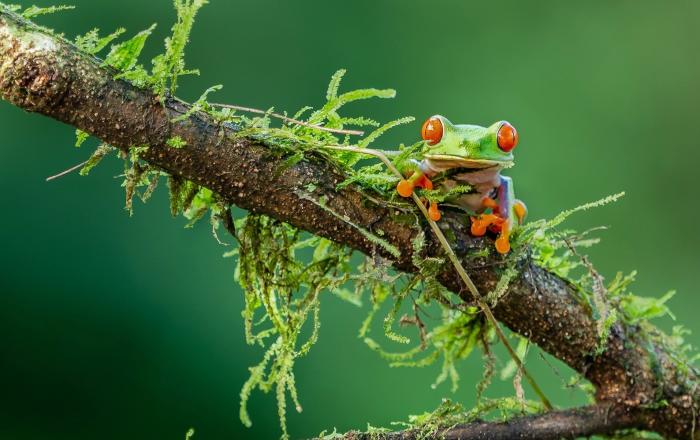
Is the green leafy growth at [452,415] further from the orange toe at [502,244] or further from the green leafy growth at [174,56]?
the green leafy growth at [174,56]

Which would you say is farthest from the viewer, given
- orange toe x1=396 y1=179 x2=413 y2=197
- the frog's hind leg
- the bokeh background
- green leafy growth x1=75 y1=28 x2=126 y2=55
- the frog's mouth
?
the bokeh background

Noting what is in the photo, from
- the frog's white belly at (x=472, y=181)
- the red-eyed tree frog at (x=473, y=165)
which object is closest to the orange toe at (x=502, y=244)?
the red-eyed tree frog at (x=473, y=165)

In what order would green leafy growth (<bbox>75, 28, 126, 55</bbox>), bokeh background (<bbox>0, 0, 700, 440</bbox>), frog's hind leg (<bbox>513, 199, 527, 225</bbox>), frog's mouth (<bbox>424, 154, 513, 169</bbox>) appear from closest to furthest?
green leafy growth (<bbox>75, 28, 126, 55</bbox>)
frog's mouth (<bbox>424, 154, 513, 169</bbox>)
frog's hind leg (<bbox>513, 199, 527, 225</bbox>)
bokeh background (<bbox>0, 0, 700, 440</bbox>)

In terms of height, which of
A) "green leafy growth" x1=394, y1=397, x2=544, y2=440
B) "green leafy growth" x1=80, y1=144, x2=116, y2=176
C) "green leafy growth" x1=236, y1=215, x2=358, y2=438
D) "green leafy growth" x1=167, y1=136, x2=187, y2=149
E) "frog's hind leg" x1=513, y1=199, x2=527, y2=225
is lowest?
"green leafy growth" x1=394, y1=397, x2=544, y2=440

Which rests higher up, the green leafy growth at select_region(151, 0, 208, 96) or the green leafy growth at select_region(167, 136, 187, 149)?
the green leafy growth at select_region(151, 0, 208, 96)

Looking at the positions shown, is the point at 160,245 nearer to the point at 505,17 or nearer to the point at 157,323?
the point at 157,323

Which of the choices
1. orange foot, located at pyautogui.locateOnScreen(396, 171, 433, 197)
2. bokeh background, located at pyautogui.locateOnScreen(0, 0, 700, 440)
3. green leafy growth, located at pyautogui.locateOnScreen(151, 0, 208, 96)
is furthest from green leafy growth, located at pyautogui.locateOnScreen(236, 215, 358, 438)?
bokeh background, located at pyautogui.locateOnScreen(0, 0, 700, 440)

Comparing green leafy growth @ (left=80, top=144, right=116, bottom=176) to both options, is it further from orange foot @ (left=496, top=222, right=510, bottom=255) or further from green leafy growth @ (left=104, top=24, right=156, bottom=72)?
orange foot @ (left=496, top=222, right=510, bottom=255)

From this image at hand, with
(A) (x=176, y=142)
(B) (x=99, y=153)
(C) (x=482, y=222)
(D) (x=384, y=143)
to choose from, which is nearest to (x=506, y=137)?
(C) (x=482, y=222)

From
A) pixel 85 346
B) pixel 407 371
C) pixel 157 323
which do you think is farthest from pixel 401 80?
pixel 85 346

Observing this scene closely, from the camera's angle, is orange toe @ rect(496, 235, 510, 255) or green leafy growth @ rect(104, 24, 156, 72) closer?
green leafy growth @ rect(104, 24, 156, 72)
